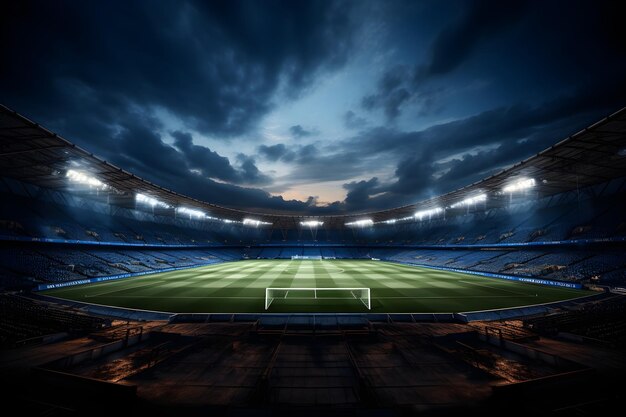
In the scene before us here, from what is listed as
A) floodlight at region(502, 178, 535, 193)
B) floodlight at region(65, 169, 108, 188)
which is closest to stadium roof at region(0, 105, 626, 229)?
floodlight at region(65, 169, 108, 188)

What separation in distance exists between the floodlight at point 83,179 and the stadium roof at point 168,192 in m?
0.54

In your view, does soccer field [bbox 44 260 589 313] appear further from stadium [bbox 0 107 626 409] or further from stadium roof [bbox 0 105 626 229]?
stadium roof [bbox 0 105 626 229]

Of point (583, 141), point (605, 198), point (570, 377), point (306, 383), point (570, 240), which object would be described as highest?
point (583, 141)

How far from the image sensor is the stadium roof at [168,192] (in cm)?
1553

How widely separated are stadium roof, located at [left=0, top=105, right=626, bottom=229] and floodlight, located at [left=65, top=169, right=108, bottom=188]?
539 millimetres

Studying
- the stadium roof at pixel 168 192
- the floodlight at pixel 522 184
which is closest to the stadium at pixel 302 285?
the stadium roof at pixel 168 192

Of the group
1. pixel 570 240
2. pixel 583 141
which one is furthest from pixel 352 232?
pixel 583 141

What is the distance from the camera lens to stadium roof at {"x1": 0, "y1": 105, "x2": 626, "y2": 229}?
1553 cm

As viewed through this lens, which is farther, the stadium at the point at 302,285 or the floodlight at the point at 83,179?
the floodlight at the point at 83,179

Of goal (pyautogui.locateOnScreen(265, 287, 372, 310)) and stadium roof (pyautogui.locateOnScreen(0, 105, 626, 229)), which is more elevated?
stadium roof (pyautogui.locateOnScreen(0, 105, 626, 229))

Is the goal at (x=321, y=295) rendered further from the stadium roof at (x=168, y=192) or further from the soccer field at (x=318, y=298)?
the stadium roof at (x=168, y=192)

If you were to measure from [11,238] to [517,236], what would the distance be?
6275 cm

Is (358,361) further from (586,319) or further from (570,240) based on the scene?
(570,240)

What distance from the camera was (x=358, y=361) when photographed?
316 inches
